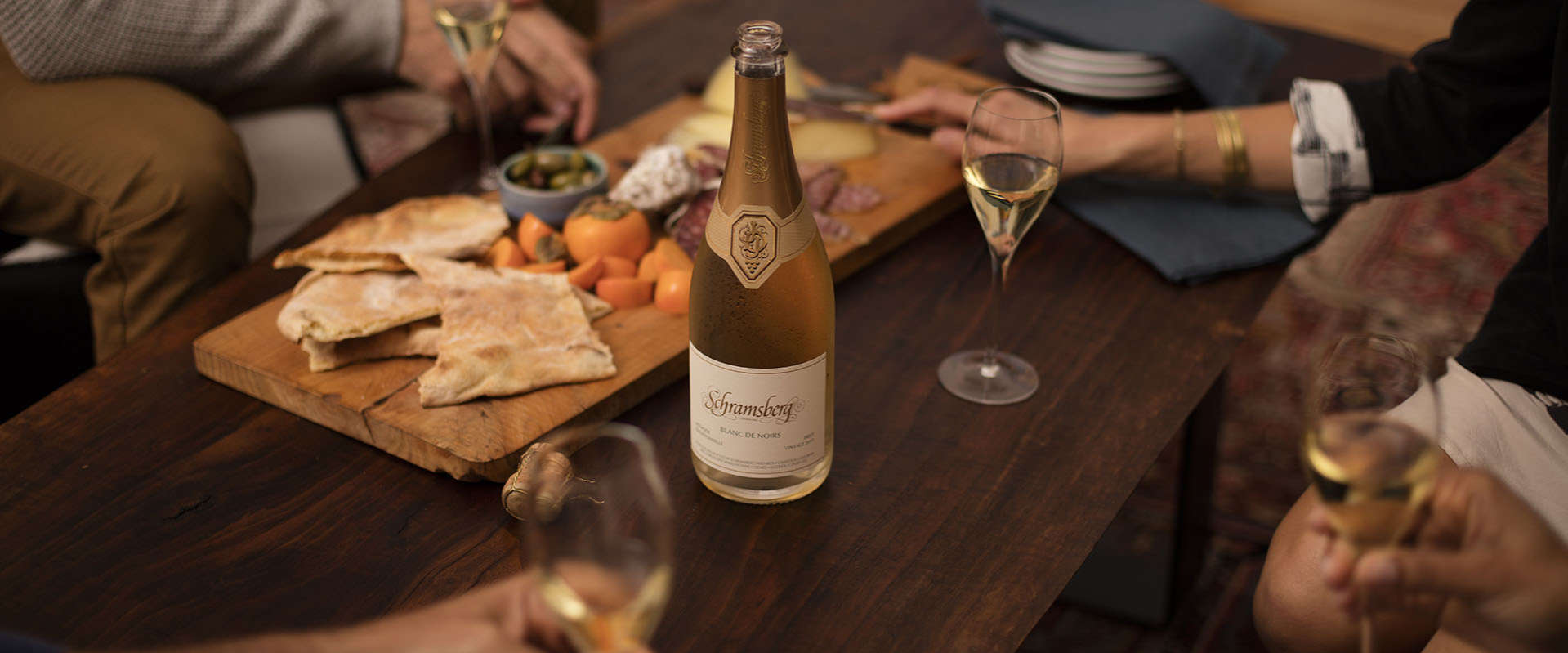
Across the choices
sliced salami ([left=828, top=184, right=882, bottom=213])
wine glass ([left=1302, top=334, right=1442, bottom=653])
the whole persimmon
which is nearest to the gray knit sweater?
the whole persimmon

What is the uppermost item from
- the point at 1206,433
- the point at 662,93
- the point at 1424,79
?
the point at 1424,79

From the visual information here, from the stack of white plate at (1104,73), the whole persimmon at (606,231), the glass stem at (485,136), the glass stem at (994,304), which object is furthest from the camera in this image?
the stack of white plate at (1104,73)

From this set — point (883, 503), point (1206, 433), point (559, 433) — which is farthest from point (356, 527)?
point (1206, 433)

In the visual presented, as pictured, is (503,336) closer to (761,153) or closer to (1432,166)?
(761,153)

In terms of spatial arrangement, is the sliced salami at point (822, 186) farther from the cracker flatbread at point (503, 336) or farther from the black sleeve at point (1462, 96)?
the black sleeve at point (1462, 96)

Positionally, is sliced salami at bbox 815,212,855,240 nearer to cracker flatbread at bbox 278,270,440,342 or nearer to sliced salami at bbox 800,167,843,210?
sliced salami at bbox 800,167,843,210

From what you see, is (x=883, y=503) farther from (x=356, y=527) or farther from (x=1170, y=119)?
(x=1170, y=119)

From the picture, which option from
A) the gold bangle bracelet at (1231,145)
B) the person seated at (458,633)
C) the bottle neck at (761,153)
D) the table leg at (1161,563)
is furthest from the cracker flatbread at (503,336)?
the table leg at (1161,563)

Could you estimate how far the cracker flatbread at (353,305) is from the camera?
1.02 metres

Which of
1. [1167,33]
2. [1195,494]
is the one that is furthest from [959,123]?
[1195,494]

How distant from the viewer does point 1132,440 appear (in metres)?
1.02

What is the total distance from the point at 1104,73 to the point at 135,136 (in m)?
1.14

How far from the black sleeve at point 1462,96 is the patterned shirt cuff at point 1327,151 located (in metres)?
0.01

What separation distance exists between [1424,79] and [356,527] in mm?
1173
